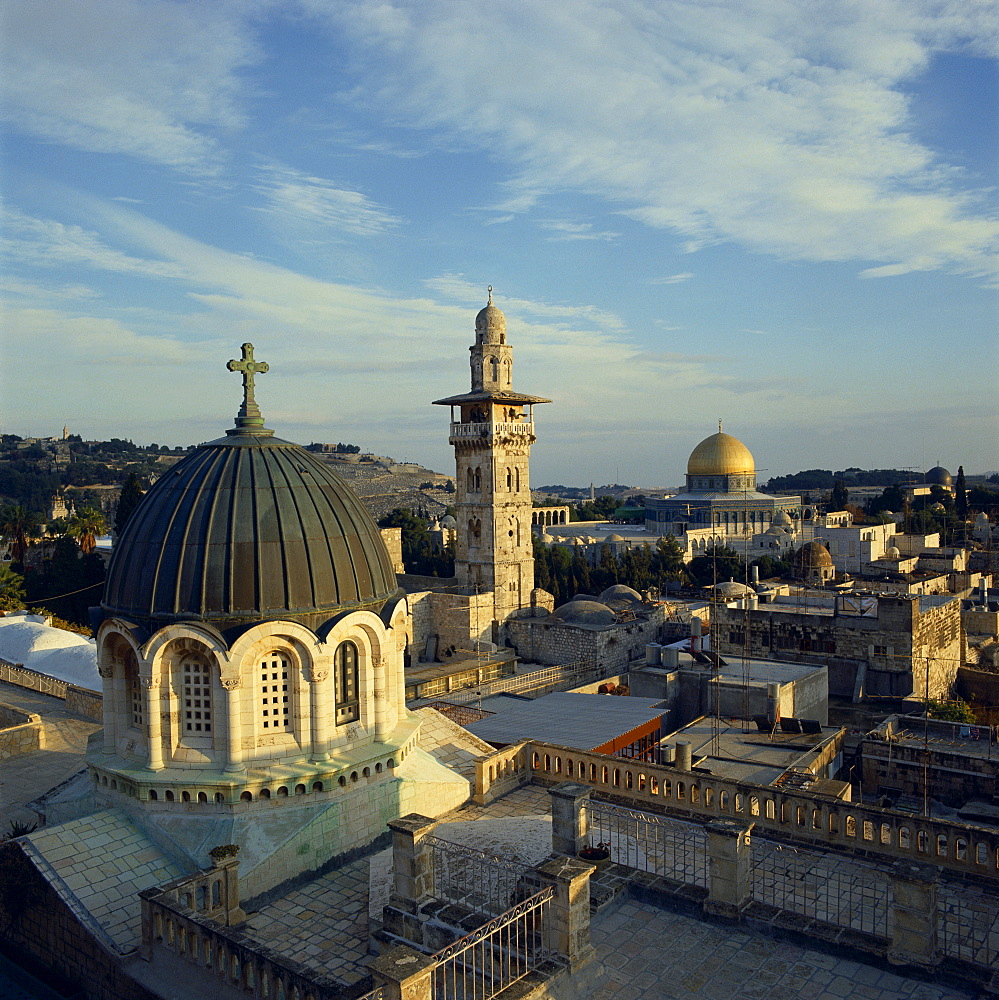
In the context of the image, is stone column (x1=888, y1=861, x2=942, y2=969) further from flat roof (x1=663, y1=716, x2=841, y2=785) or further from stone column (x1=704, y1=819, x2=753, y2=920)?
flat roof (x1=663, y1=716, x2=841, y2=785)

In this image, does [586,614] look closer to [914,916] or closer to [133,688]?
[133,688]

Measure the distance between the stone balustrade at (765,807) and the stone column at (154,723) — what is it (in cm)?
469

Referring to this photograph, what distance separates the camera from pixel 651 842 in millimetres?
11562

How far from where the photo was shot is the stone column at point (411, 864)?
9.21 metres

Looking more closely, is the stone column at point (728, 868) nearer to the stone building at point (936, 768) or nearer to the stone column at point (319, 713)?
the stone column at point (319, 713)

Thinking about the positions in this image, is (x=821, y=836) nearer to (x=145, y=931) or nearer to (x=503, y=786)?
(x=503, y=786)

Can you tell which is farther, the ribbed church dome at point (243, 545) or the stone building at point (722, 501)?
the stone building at point (722, 501)

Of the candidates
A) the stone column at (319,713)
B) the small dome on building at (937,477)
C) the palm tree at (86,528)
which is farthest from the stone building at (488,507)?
the small dome on building at (937,477)

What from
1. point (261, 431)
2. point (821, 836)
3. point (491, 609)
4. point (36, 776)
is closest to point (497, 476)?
point (491, 609)

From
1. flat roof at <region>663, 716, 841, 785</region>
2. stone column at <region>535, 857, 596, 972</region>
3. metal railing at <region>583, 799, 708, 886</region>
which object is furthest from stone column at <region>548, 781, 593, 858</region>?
flat roof at <region>663, 716, 841, 785</region>

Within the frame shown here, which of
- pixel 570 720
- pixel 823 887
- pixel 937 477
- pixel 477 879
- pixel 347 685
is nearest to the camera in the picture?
pixel 477 879

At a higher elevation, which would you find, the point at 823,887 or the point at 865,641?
the point at 823,887

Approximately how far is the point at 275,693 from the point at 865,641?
2445 cm

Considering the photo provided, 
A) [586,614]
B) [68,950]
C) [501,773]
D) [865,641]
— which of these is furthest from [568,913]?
[586,614]
